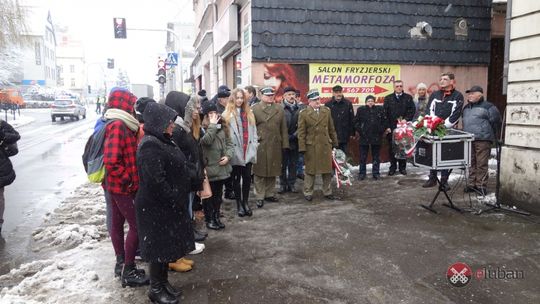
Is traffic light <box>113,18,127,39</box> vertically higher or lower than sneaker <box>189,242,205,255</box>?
higher

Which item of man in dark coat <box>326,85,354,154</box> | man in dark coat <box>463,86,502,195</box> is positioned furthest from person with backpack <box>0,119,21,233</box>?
man in dark coat <box>463,86,502,195</box>

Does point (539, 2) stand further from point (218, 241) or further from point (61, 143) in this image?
point (61, 143)

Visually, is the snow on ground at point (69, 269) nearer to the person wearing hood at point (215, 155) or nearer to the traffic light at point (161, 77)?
the person wearing hood at point (215, 155)

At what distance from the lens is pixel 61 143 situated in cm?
1806

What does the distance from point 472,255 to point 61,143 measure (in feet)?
56.0

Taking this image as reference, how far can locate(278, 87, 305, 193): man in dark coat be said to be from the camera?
8211mm

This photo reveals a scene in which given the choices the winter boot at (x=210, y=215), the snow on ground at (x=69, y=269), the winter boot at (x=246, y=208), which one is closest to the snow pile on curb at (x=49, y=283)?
the snow on ground at (x=69, y=269)

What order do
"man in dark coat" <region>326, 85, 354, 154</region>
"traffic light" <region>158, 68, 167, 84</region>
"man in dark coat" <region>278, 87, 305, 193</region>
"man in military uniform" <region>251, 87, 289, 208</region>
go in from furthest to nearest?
"traffic light" <region>158, 68, 167, 84</region>, "man in dark coat" <region>326, 85, 354, 154</region>, "man in dark coat" <region>278, 87, 305, 193</region>, "man in military uniform" <region>251, 87, 289, 208</region>

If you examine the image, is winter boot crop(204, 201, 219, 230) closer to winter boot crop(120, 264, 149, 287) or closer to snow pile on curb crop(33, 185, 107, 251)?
snow pile on curb crop(33, 185, 107, 251)

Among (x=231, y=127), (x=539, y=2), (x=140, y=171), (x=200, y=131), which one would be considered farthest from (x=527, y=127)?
(x=140, y=171)

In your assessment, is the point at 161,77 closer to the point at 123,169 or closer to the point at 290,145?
the point at 290,145

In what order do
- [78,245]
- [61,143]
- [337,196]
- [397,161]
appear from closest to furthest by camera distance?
[78,245]
[337,196]
[397,161]
[61,143]

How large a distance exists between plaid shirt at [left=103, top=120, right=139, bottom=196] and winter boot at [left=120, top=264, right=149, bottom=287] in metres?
0.73

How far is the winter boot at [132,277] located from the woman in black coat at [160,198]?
398 mm
